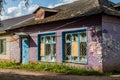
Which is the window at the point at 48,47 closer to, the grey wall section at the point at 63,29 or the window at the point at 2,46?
the grey wall section at the point at 63,29

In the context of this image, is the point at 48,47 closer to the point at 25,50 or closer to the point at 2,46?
the point at 25,50

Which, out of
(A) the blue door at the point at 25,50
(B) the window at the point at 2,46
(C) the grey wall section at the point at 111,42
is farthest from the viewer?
(B) the window at the point at 2,46

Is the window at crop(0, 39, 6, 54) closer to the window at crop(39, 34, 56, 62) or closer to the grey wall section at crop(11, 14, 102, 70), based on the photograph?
the grey wall section at crop(11, 14, 102, 70)

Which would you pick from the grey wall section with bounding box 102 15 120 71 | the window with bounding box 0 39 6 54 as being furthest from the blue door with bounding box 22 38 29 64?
the grey wall section with bounding box 102 15 120 71

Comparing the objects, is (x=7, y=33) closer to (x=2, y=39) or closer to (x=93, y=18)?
(x=2, y=39)

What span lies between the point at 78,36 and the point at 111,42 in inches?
84.4

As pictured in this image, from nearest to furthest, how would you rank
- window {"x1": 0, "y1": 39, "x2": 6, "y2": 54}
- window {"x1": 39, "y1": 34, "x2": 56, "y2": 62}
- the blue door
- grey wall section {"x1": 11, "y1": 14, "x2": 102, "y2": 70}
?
grey wall section {"x1": 11, "y1": 14, "x2": 102, "y2": 70}
window {"x1": 39, "y1": 34, "x2": 56, "y2": 62}
the blue door
window {"x1": 0, "y1": 39, "x2": 6, "y2": 54}

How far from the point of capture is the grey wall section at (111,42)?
15934 mm

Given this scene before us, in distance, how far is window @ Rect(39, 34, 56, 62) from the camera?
19.7 meters

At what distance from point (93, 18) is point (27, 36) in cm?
756

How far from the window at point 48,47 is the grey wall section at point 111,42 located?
15.2 feet

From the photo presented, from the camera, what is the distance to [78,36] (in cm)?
1744

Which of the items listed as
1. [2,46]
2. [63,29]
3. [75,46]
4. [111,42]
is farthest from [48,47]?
[2,46]

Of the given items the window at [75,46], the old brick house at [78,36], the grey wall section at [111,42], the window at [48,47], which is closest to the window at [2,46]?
the old brick house at [78,36]
